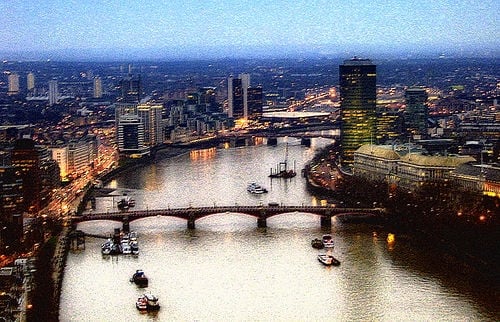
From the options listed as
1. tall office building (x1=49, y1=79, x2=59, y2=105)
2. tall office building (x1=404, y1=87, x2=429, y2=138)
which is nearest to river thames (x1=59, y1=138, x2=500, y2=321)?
tall office building (x1=404, y1=87, x2=429, y2=138)

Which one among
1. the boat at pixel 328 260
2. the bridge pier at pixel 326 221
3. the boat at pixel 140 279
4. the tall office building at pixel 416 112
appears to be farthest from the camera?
the tall office building at pixel 416 112

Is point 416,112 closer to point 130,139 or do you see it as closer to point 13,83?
point 130,139

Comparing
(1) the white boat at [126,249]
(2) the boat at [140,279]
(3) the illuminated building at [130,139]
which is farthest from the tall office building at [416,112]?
(2) the boat at [140,279]

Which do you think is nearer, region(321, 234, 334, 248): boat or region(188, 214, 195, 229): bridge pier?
region(321, 234, 334, 248): boat

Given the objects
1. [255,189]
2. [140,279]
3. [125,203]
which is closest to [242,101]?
[255,189]

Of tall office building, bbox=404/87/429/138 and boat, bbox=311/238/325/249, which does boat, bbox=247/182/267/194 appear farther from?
tall office building, bbox=404/87/429/138

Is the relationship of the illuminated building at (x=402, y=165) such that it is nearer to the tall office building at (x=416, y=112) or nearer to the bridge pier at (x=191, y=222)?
the bridge pier at (x=191, y=222)
